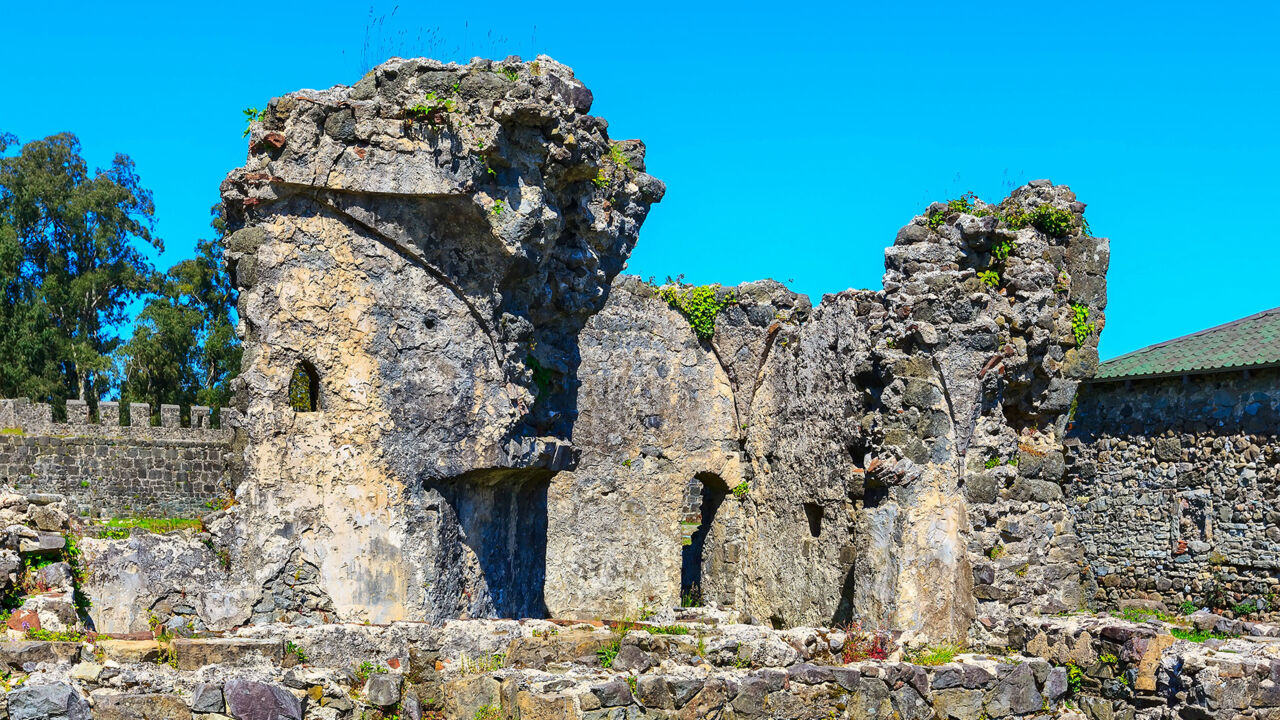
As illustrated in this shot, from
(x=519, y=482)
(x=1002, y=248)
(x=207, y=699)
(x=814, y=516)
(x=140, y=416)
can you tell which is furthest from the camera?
(x=140, y=416)

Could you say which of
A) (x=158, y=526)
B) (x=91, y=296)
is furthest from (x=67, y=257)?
(x=158, y=526)

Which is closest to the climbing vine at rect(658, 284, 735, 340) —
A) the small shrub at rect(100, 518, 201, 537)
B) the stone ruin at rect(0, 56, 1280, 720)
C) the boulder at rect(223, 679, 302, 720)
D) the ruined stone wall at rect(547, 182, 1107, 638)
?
the ruined stone wall at rect(547, 182, 1107, 638)

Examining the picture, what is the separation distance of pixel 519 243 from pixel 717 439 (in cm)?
728

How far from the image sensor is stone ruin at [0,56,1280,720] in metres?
7.58

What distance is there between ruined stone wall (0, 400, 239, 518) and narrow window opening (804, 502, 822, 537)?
1775 cm

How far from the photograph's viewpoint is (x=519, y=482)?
11281 mm

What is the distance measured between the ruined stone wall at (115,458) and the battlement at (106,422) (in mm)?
23

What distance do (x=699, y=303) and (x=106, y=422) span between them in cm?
1828

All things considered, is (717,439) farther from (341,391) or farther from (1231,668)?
(1231,668)

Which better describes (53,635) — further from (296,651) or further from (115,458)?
(115,458)

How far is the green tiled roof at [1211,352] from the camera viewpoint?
16406 millimetres

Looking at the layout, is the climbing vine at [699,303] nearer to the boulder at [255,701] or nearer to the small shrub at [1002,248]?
the small shrub at [1002,248]

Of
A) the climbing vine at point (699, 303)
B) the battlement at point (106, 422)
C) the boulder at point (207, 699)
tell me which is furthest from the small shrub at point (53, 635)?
the battlement at point (106, 422)

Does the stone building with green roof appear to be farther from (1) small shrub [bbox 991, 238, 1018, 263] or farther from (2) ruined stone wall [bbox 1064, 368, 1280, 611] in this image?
(1) small shrub [bbox 991, 238, 1018, 263]
